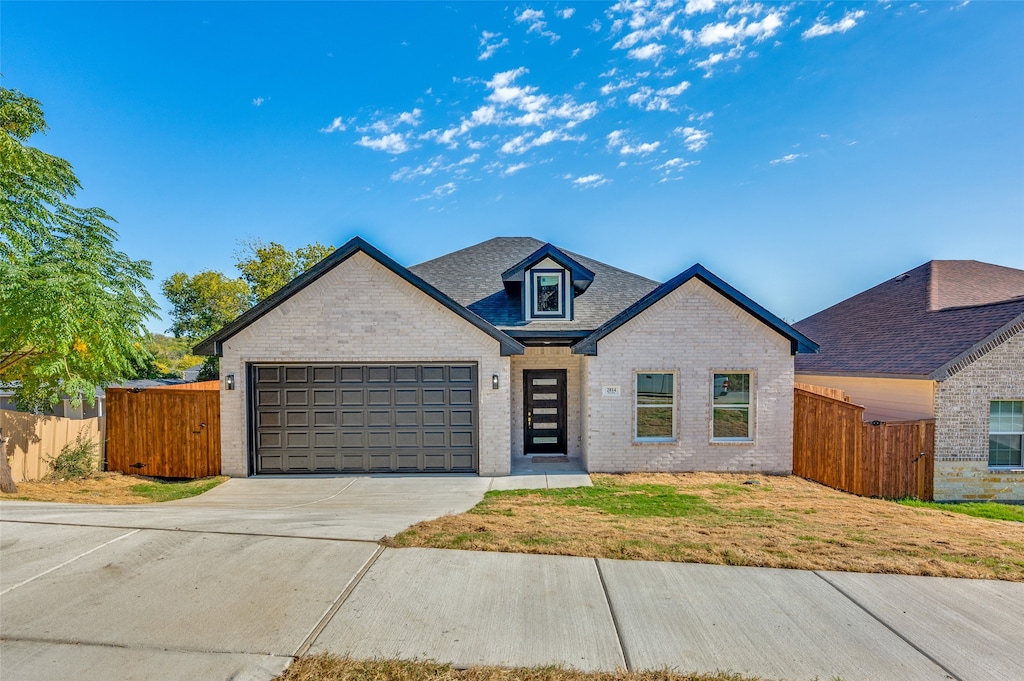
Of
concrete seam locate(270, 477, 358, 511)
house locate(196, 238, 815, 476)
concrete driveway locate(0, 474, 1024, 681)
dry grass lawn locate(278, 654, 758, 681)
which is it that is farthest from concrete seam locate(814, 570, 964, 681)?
concrete seam locate(270, 477, 358, 511)

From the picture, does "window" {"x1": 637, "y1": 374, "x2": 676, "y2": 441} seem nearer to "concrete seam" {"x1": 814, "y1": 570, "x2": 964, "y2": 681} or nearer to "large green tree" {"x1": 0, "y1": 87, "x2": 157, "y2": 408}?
"concrete seam" {"x1": 814, "y1": 570, "x2": 964, "y2": 681}

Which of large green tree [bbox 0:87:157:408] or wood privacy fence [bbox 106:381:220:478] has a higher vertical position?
large green tree [bbox 0:87:157:408]

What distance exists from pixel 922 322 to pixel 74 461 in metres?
21.8

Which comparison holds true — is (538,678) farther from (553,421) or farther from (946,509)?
(946,509)

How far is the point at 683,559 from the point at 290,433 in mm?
8791

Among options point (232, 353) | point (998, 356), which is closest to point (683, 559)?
point (232, 353)

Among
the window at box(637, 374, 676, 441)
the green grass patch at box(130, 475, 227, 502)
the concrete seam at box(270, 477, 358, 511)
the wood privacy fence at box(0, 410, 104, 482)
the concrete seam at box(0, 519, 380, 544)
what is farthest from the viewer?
the window at box(637, 374, 676, 441)

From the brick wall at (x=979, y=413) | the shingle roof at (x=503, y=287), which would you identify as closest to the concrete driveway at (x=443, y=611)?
the shingle roof at (x=503, y=287)

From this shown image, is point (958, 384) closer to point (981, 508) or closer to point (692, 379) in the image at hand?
point (981, 508)

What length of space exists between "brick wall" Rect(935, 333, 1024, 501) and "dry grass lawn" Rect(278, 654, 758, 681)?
36.9 feet

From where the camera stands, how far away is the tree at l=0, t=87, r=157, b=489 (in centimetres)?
824

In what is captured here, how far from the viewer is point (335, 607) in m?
4.20

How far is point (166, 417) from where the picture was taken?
10781 millimetres

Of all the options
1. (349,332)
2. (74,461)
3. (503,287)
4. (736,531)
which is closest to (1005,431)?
(736,531)
